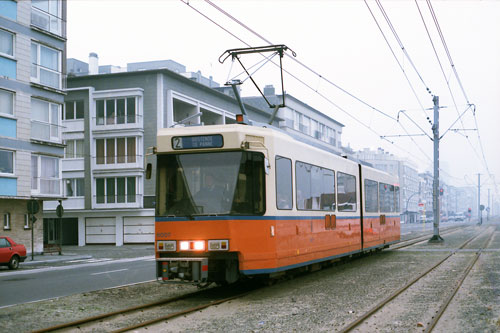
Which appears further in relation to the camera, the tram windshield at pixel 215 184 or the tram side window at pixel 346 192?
the tram side window at pixel 346 192

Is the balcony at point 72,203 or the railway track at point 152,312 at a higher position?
the balcony at point 72,203

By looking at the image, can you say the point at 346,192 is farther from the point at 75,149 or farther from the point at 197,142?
the point at 75,149

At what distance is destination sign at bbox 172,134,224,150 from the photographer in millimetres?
11695

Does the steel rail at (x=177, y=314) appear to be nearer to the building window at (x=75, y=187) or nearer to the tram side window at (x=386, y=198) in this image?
the tram side window at (x=386, y=198)

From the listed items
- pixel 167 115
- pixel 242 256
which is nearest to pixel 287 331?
pixel 242 256

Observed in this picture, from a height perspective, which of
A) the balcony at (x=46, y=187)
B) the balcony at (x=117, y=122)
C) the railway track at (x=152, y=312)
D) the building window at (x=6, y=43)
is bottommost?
the railway track at (x=152, y=312)

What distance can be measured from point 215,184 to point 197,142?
2.97 feet

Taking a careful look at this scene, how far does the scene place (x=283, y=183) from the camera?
41.4 ft

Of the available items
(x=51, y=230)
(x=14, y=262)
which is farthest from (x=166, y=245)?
(x=51, y=230)

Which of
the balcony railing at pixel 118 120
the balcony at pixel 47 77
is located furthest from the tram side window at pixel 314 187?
the balcony railing at pixel 118 120

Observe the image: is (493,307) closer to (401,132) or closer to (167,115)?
(167,115)

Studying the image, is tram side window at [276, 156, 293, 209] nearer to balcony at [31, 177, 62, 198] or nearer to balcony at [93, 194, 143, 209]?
balcony at [31, 177, 62, 198]

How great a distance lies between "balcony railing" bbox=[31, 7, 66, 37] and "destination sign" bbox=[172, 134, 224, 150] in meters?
25.1

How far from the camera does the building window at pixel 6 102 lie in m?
31.5
